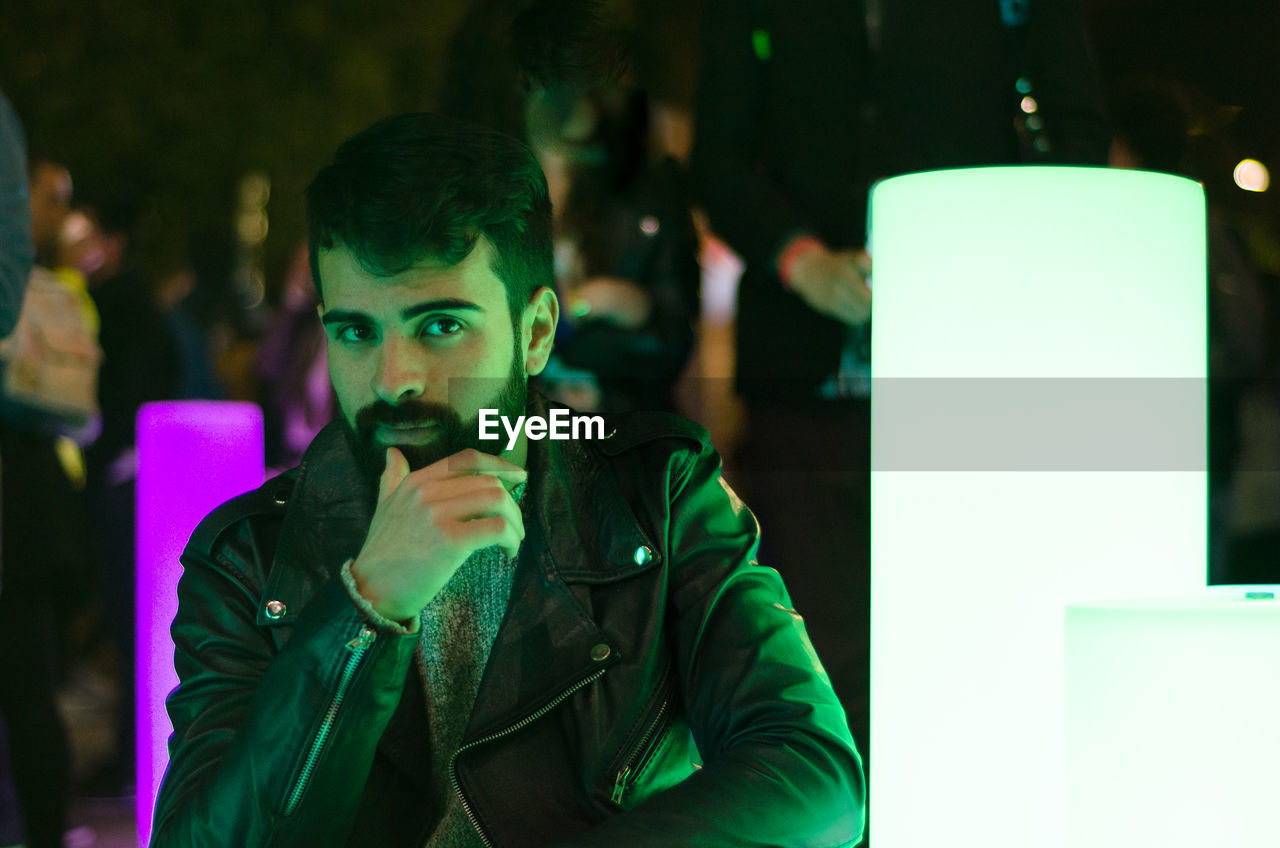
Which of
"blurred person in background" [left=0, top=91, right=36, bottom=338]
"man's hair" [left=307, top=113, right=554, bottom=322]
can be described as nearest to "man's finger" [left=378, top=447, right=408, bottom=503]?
"man's hair" [left=307, top=113, right=554, bottom=322]

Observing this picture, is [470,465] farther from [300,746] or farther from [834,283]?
[834,283]

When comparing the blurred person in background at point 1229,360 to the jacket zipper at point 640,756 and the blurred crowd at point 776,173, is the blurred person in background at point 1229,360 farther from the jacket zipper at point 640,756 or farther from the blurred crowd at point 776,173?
the jacket zipper at point 640,756

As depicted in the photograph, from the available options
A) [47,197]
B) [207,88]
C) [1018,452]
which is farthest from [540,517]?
[207,88]

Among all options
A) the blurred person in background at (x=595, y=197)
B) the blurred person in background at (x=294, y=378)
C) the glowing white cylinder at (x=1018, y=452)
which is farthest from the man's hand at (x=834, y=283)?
the blurred person in background at (x=294, y=378)

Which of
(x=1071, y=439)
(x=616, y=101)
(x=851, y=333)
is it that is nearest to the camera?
(x=1071, y=439)

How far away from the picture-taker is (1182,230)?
1.39m

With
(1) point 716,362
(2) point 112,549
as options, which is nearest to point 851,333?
(1) point 716,362

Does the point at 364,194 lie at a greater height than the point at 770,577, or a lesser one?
greater

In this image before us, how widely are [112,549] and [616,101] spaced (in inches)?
93.5

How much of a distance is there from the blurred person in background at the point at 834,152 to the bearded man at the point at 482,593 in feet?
1.62

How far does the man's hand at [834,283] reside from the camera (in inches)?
78.5

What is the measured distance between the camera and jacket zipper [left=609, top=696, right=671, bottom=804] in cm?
151

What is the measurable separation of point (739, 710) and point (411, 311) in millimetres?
563

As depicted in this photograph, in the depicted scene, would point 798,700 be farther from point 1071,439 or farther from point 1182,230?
point 1182,230
